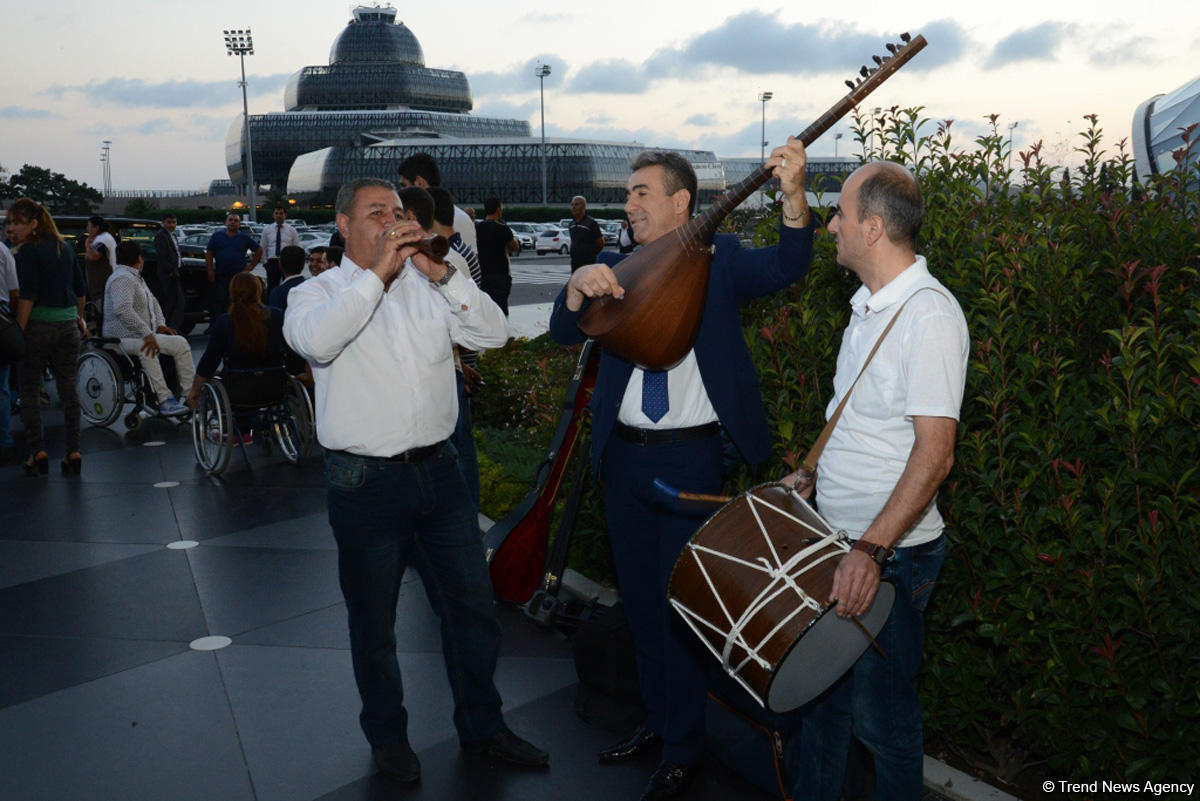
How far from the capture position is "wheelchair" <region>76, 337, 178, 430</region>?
32.6 ft

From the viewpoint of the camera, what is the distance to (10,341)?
7.81 metres

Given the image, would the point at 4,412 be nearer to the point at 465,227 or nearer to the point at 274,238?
the point at 465,227

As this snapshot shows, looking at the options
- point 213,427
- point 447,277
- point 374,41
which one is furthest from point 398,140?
point 447,277

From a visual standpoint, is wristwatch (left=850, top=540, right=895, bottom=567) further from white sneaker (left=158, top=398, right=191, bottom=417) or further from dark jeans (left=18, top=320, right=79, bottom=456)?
white sneaker (left=158, top=398, right=191, bottom=417)

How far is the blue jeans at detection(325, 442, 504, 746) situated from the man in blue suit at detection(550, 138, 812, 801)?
0.54m

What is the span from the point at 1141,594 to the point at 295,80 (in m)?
151

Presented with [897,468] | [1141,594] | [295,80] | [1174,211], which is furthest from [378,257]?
Result: [295,80]

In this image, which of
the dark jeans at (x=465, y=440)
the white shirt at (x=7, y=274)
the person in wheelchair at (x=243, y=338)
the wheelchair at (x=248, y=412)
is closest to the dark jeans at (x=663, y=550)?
the dark jeans at (x=465, y=440)

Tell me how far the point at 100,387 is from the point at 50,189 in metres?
89.2

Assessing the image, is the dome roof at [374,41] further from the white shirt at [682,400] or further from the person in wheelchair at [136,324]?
the white shirt at [682,400]

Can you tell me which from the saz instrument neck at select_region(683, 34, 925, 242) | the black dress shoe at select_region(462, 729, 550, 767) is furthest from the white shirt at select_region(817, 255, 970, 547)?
the black dress shoe at select_region(462, 729, 550, 767)

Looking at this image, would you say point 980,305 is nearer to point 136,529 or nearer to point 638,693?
point 638,693

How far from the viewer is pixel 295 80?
461ft

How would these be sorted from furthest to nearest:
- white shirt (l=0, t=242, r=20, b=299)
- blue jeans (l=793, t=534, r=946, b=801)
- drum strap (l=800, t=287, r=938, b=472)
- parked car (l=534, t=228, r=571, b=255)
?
parked car (l=534, t=228, r=571, b=255) → white shirt (l=0, t=242, r=20, b=299) → blue jeans (l=793, t=534, r=946, b=801) → drum strap (l=800, t=287, r=938, b=472)
